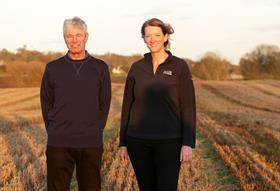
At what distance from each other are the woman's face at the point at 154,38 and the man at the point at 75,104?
55 cm

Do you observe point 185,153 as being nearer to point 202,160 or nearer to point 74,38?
point 74,38

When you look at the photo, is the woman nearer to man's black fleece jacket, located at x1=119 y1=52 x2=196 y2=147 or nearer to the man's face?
man's black fleece jacket, located at x1=119 y1=52 x2=196 y2=147

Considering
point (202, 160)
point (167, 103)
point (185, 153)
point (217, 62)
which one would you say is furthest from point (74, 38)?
point (217, 62)

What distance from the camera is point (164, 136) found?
13.6 feet

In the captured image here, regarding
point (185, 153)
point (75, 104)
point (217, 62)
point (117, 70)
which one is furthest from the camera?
point (217, 62)

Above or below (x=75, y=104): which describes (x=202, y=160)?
below

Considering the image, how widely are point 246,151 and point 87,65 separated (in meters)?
6.85

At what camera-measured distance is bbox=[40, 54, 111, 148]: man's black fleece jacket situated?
14.3ft

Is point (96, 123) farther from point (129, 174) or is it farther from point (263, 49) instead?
point (263, 49)

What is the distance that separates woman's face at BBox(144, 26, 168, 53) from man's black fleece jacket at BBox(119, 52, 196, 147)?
143 mm

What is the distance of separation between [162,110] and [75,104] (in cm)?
80

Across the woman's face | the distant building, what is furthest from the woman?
the distant building

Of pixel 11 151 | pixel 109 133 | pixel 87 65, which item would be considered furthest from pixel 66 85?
pixel 109 133

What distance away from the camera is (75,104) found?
435 cm
